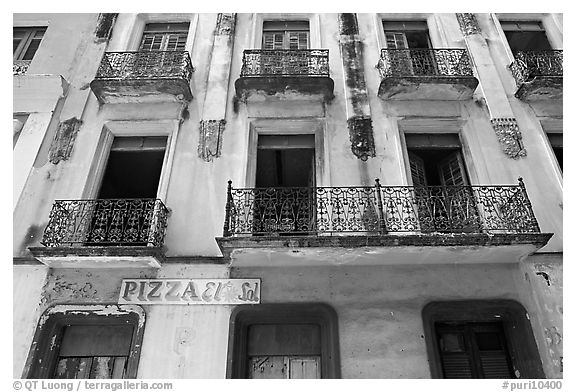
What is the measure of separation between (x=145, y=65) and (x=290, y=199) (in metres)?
5.12

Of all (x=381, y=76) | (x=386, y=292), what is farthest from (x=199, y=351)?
(x=381, y=76)

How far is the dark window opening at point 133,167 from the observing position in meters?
9.66

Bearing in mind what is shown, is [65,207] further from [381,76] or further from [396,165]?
[381,76]

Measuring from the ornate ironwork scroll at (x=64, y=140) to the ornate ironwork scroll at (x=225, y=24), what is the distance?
13.7ft

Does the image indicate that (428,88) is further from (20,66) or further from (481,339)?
(20,66)

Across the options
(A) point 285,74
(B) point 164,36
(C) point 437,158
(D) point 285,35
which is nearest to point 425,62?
(C) point 437,158

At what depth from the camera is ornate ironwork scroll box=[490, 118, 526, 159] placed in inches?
348

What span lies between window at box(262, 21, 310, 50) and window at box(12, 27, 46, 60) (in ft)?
19.6

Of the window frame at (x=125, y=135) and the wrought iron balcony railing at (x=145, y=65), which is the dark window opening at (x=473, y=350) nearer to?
the window frame at (x=125, y=135)

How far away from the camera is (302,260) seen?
24.9 feet

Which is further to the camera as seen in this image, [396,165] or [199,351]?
[396,165]

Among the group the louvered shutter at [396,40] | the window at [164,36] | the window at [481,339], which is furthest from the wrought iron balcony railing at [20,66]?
the window at [481,339]

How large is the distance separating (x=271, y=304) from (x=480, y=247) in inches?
146

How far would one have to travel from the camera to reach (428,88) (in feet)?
30.8
